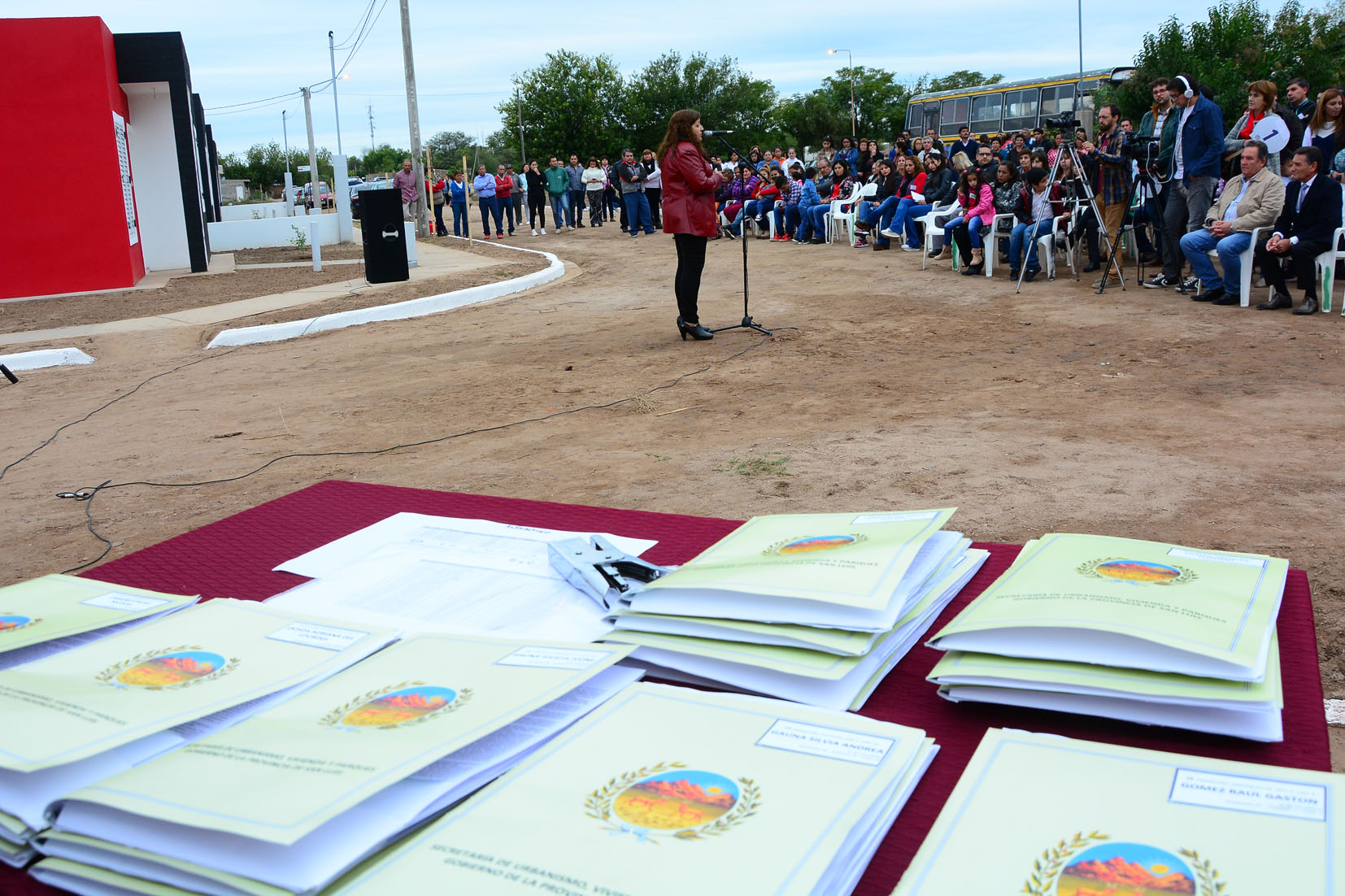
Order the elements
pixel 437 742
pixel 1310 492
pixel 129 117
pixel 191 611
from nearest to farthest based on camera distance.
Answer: pixel 437 742
pixel 191 611
pixel 1310 492
pixel 129 117

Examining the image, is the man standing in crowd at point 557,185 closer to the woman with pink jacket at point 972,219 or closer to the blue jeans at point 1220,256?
the woman with pink jacket at point 972,219

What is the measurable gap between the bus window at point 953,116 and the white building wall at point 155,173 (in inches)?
819

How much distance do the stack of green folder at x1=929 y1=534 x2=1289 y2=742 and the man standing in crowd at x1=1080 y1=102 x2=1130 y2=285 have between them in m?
8.99

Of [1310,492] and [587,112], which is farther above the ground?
[587,112]

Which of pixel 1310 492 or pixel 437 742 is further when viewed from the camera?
pixel 1310 492

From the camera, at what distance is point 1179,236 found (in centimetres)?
895

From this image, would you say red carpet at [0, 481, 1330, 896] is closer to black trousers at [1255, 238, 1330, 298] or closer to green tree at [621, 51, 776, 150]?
black trousers at [1255, 238, 1330, 298]

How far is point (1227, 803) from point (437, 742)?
2.07ft

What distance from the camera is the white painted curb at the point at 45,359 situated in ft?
27.9

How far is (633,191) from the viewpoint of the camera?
20.3m

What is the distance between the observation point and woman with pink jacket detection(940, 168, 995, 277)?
10.6 meters

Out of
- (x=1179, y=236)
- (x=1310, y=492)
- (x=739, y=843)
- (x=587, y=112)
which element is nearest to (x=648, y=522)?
(x=739, y=843)

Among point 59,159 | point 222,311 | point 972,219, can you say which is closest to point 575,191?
point 59,159

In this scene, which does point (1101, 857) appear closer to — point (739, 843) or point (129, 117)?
point (739, 843)
